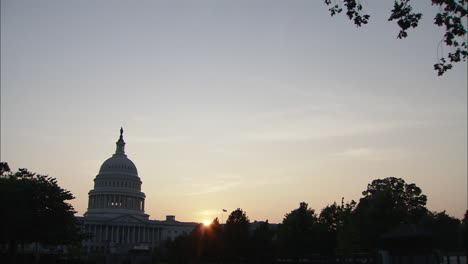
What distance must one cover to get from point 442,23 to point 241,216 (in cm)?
5091

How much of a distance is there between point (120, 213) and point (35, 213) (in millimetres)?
121427

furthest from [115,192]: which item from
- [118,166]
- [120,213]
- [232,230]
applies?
[232,230]

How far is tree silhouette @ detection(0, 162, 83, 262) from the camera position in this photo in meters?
61.6

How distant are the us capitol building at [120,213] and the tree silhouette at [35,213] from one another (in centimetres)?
10909

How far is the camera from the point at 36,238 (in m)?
65.5

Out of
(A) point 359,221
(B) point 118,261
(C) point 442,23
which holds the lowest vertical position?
(B) point 118,261

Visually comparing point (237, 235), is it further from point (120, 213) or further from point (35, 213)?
point (120, 213)

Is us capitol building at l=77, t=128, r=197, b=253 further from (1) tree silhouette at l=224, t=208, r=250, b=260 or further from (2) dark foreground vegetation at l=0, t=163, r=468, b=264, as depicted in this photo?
(1) tree silhouette at l=224, t=208, r=250, b=260

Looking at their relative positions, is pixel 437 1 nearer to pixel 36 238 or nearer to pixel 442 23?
pixel 442 23

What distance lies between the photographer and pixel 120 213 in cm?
18438

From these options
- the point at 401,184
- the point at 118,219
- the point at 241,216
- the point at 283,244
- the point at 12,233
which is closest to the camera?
the point at 12,233

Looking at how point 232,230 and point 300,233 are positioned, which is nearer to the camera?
point 232,230

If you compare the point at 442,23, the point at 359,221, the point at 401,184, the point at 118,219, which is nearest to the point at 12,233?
the point at 359,221

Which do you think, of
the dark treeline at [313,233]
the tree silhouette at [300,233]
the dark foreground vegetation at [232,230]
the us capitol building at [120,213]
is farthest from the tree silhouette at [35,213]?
the us capitol building at [120,213]
